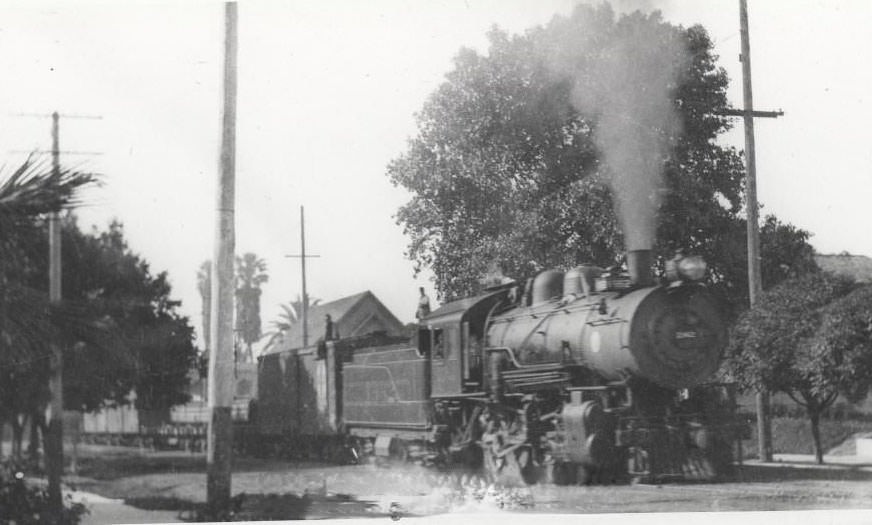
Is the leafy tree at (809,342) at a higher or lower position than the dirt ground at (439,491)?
higher

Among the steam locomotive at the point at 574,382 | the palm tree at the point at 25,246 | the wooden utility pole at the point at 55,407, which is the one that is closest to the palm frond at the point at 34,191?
the palm tree at the point at 25,246

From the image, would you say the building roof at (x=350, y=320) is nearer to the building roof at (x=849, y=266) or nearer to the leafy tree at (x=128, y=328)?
the leafy tree at (x=128, y=328)

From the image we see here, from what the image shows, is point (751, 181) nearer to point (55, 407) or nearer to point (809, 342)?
point (809, 342)

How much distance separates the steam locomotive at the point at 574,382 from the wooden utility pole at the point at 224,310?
372 cm

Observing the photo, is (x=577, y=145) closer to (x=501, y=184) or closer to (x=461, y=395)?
(x=501, y=184)

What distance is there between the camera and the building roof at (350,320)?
16.0m

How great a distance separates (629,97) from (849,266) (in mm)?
3579

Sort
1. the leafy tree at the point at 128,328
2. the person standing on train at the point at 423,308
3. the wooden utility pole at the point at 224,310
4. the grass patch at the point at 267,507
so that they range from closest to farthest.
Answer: the leafy tree at the point at 128,328 → the wooden utility pole at the point at 224,310 → the grass patch at the point at 267,507 → the person standing on train at the point at 423,308

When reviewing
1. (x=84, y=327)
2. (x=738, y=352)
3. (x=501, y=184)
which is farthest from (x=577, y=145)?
(x=84, y=327)

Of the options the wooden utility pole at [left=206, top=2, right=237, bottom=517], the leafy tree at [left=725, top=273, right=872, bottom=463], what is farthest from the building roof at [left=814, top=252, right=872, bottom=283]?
the wooden utility pole at [left=206, top=2, right=237, bottom=517]

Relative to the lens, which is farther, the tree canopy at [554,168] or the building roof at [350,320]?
the building roof at [350,320]

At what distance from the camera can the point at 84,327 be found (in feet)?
21.1

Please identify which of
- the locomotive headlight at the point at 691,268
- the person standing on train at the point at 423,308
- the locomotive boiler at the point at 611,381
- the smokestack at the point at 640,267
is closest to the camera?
the locomotive boiler at the point at 611,381

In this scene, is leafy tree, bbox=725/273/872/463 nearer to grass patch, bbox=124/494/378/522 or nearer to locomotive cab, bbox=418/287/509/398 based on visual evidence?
locomotive cab, bbox=418/287/509/398
